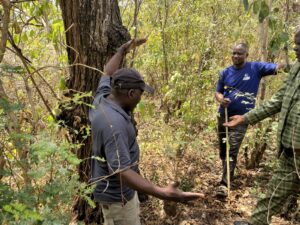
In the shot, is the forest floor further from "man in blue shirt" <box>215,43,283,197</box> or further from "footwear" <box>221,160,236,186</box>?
"man in blue shirt" <box>215,43,283,197</box>

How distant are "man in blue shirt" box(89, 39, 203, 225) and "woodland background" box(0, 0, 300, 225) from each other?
7.7 inches

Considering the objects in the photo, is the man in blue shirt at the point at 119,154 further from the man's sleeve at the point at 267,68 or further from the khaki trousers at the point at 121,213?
the man's sleeve at the point at 267,68

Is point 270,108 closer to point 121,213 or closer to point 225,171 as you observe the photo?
point 225,171

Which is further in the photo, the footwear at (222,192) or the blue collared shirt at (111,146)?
the footwear at (222,192)

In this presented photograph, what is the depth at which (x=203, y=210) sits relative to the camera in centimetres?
392

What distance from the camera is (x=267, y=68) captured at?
4.30 m

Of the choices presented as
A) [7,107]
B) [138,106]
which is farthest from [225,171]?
[7,107]

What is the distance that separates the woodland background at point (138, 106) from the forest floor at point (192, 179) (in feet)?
0.06

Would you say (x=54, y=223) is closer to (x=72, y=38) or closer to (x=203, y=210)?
(x=72, y=38)

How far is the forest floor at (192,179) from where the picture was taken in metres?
3.75

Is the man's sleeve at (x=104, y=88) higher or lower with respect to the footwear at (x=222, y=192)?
higher

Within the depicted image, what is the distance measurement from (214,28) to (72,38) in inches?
131

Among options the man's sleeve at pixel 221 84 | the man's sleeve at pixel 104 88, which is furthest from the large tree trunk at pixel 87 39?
the man's sleeve at pixel 221 84

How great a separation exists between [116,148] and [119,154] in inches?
1.7
